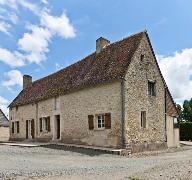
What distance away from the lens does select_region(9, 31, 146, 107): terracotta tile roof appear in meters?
19.4

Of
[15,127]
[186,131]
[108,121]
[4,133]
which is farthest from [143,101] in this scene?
[4,133]

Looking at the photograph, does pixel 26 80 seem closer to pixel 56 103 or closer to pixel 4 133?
Result: pixel 4 133

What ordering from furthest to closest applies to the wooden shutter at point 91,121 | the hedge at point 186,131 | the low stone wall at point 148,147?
the hedge at point 186,131 → the wooden shutter at point 91,121 → the low stone wall at point 148,147

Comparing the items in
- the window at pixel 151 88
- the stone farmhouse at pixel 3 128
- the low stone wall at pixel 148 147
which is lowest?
the low stone wall at pixel 148 147

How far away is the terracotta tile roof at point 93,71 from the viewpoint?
19.4m

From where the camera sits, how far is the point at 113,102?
18688 mm

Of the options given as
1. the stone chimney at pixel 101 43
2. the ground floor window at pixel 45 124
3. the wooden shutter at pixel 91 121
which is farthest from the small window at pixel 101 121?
the ground floor window at pixel 45 124

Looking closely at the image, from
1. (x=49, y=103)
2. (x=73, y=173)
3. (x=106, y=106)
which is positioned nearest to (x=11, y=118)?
(x=49, y=103)

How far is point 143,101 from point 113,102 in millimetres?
2243

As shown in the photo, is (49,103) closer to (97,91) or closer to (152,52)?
(97,91)

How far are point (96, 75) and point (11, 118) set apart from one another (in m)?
14.1

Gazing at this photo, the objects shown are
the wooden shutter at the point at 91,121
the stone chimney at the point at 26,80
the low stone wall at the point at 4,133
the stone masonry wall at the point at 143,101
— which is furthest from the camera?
the low stone wall at the point at 4,133

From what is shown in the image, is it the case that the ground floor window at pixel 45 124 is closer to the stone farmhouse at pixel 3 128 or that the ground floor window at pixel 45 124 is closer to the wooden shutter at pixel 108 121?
the wooden shutter at pixel 108 121

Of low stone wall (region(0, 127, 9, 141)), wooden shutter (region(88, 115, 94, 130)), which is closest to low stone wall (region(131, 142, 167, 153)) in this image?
wooden shutter (region(88, 115, 94, 130))
